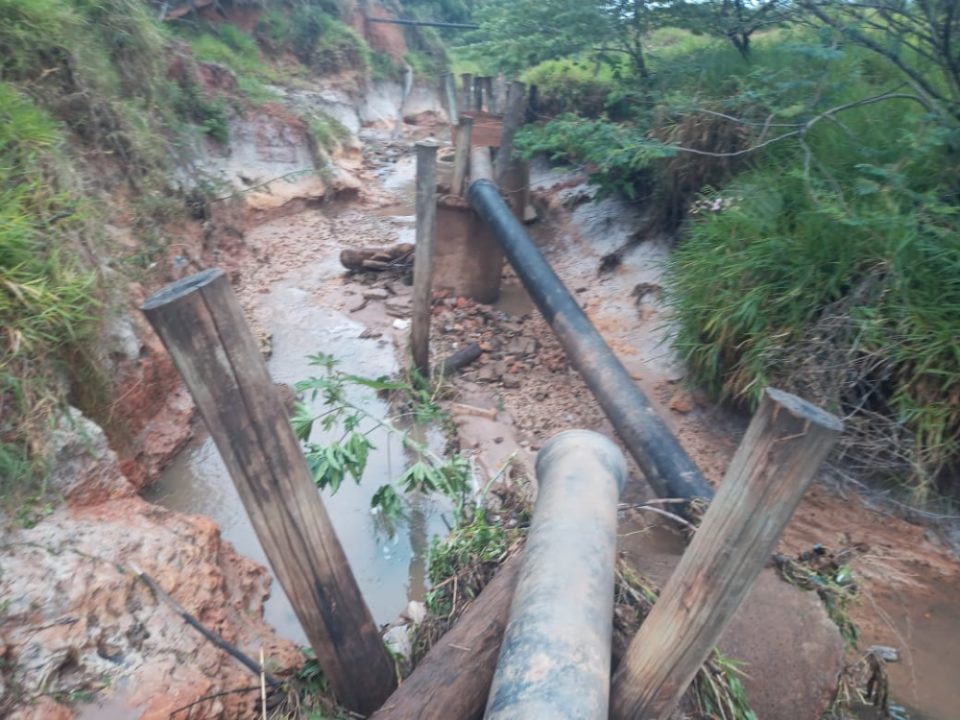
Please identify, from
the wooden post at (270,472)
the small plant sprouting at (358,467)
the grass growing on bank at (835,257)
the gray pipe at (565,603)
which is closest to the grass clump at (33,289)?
the small plant sprouting at (358,467)

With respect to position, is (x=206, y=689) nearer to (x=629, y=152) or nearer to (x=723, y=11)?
(x=629, y=152)

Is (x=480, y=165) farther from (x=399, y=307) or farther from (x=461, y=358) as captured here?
(x=461, y=358)

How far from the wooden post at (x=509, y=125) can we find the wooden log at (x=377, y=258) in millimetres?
1344

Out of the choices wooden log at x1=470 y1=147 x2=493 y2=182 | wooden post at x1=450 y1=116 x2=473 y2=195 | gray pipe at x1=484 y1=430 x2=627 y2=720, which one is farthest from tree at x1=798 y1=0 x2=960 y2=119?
gray pipe at x1=484 y1=430 x2=627 y2=720

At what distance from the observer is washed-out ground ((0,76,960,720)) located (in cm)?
242

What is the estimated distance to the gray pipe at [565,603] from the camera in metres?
1.50

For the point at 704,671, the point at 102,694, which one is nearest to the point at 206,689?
the point at 102,694

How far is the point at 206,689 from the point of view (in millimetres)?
Result: 2473

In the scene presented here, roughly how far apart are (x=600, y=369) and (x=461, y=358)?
1.58 metres

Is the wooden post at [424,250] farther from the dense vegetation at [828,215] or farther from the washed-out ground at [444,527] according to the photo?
the dense vegetation at [828,215]

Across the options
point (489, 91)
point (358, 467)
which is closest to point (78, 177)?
point (358, 467)

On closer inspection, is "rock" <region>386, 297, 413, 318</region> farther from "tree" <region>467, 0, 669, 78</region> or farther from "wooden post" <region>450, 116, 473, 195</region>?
"tree" <region>467, 0, 669, 78</region>

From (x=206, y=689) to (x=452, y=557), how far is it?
1.06 m

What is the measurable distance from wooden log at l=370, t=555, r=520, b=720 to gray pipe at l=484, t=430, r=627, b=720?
246 millimetres
